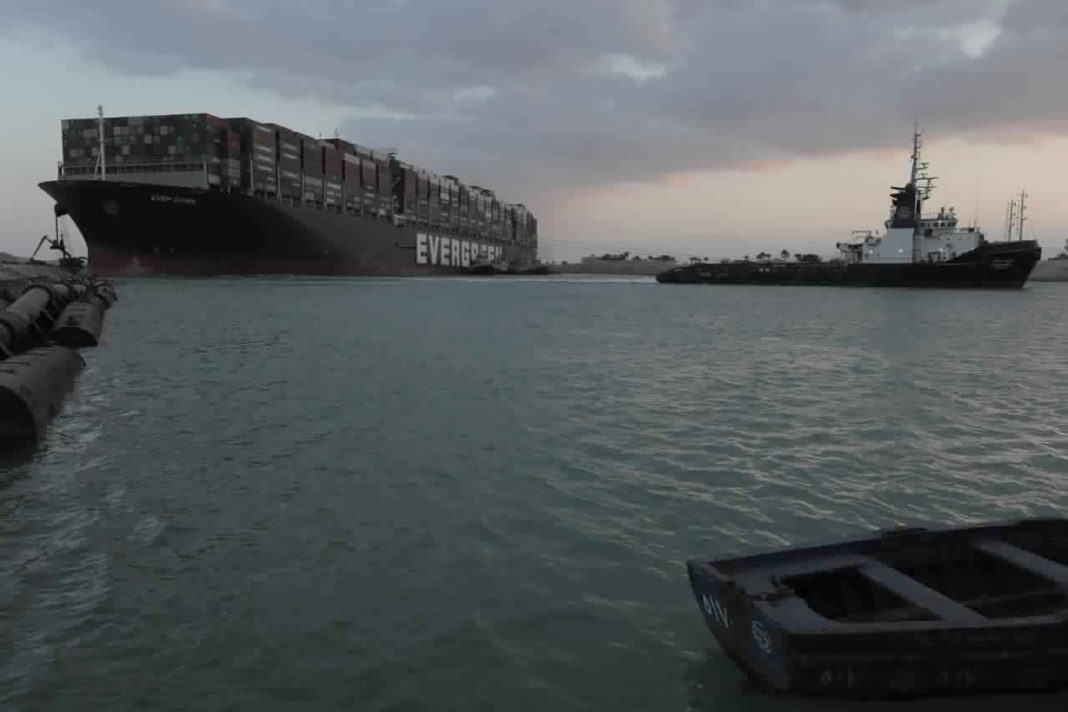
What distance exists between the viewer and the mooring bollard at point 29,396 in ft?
38.0

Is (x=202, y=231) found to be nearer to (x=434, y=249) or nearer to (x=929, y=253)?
(x=434, y=249)

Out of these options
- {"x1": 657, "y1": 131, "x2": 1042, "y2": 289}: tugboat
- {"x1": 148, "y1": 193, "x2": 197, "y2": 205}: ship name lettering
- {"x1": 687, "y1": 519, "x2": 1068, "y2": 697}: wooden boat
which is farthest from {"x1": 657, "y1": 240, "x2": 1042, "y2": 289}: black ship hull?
{"x1": 687, "y1": 519, "x2": 1068, "y2": 697}: wooden boat

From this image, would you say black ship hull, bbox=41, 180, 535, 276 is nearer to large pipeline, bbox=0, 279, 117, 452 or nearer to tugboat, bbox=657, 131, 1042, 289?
large pipeline, bbox=0, 279, 117, 452

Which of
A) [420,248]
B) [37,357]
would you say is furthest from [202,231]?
[37,357]

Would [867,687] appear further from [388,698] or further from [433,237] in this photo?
[433,237]

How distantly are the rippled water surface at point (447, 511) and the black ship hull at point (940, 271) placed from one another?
66121mm

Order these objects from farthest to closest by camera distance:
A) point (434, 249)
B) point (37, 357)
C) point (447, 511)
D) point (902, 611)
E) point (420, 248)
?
point (434, 249), point (420, 248), point (37, 357), point (447, 511), point (902, 611)

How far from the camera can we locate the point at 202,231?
74.9 m

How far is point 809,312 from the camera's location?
5378cm

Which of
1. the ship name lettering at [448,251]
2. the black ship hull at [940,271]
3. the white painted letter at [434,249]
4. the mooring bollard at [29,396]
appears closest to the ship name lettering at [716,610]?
the mooring bollard at [29,396]

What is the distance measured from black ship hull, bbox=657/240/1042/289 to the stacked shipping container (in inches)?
2179

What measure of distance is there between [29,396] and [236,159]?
74.3 m

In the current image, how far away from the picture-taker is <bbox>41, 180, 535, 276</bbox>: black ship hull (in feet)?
232

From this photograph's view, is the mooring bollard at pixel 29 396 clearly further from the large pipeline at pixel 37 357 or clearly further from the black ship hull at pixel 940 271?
the black ship hull at pixel 940 271
